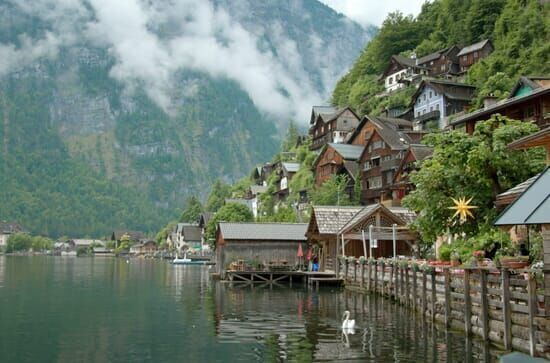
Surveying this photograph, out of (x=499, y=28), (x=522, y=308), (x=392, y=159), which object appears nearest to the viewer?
(x=522, y=308)

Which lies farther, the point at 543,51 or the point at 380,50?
the point at 380,50

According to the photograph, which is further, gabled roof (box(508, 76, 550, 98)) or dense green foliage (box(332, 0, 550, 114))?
dense green foliage (box(332, 0, 550, 114))

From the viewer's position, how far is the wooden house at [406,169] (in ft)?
235

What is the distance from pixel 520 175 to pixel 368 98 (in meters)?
97.6

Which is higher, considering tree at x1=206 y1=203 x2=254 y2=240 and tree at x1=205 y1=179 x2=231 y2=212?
tree at x1=205 y1=179 x2=231 y2=212

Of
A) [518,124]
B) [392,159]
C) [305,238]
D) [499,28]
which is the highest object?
[499,28]

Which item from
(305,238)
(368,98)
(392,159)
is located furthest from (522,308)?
(368,98)

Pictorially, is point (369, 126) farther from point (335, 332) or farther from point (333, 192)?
point (335, 332)

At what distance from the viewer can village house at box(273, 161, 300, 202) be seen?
392 feet

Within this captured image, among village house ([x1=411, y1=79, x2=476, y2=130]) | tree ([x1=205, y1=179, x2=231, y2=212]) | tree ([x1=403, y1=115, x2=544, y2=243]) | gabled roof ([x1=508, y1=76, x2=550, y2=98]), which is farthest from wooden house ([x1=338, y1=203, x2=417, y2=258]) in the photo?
tree ([x1=205, y1=179, x2=231, y2=212])

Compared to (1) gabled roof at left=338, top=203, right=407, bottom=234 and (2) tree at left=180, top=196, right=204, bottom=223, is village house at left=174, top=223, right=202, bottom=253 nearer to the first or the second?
(2) tree at left=180, top=196, right=204, bottom=223

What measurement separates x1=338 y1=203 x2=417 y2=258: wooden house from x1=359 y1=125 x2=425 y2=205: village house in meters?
22.8

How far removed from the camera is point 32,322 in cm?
3306

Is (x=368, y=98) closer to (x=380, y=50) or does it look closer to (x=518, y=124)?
(x=380, y=50)
